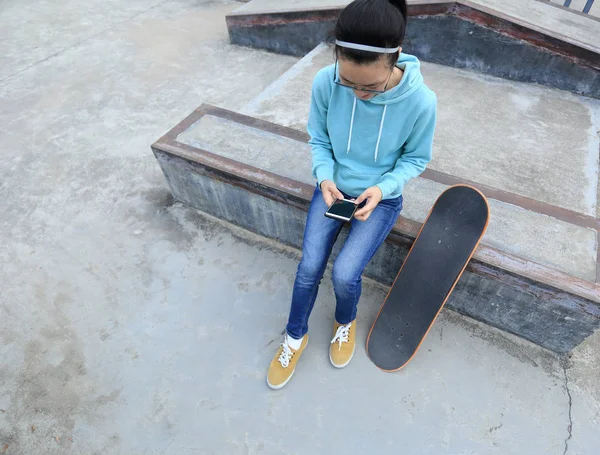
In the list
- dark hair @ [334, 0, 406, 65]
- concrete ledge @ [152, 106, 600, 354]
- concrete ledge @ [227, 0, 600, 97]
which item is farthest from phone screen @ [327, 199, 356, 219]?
concrete ledge @ [227, 0, 600, 97]

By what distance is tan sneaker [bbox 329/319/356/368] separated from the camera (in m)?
1.83

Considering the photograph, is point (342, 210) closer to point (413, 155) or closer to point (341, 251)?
point (341, 251)

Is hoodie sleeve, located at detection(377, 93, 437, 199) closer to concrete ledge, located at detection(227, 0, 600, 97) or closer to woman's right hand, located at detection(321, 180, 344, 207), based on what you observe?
woman's right hand, located at detection(321, 180, 344, 207)

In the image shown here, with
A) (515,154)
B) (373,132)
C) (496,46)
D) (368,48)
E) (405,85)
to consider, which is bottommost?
(515,154)

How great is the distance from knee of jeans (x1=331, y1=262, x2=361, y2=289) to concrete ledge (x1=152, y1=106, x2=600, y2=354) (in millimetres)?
349

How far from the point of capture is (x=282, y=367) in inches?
70.9

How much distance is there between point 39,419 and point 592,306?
2.60 m

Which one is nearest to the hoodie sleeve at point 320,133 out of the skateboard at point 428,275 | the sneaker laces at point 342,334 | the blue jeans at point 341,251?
the blue jeans at point 341,251

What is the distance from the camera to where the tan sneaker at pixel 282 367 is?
1.78m

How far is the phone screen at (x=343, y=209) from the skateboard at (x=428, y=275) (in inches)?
18.2

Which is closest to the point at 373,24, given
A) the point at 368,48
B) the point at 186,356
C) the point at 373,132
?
the point at 368,48

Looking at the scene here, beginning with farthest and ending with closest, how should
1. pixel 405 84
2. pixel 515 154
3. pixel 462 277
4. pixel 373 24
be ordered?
pixel 515 154
pixel 462 277
pixel 405 84
pixel 373 24

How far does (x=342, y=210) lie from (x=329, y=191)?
13 cm

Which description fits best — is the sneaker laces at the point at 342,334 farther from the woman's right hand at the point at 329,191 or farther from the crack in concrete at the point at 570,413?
the crack in concrete at the point at 570,413
